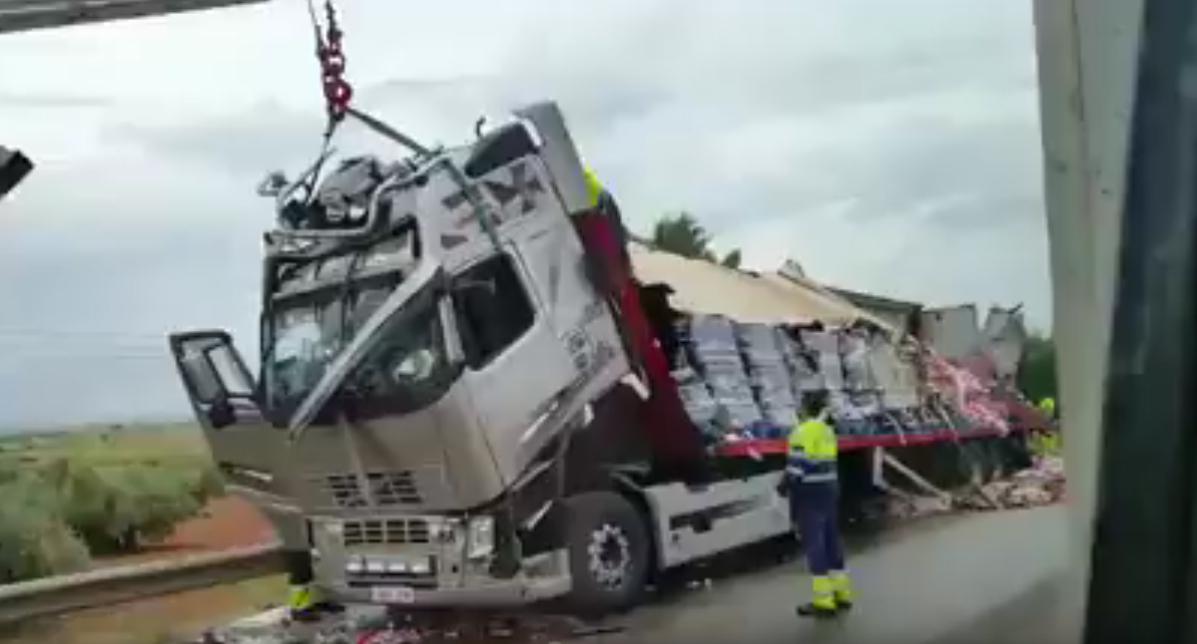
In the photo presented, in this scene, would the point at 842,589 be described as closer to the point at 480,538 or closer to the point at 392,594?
the point at 480,538

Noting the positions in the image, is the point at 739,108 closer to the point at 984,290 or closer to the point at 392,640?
the point at 984,290

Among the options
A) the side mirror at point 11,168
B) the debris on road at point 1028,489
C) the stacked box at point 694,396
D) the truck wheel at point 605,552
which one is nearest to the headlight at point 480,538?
the truck wheel at point 605,552

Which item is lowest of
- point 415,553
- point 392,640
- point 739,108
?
point 392,640

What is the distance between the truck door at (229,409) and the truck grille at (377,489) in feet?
0.31

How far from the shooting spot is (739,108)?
205 centimetres

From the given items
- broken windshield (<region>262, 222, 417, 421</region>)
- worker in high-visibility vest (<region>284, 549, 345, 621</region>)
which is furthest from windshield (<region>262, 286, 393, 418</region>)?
worker in high-visibility vest (<region>284, 549, 345, 621</region>)

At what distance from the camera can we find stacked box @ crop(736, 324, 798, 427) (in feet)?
6.82

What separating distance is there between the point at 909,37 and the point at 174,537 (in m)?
1.33

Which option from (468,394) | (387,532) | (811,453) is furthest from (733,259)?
(387,532)

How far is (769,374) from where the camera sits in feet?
6.82

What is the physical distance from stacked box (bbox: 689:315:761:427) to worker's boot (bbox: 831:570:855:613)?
0.25 meters

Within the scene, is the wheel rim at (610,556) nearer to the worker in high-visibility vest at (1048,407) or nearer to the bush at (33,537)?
the worker in high-visibility vest at (1048,407)

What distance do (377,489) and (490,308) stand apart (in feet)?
1.04

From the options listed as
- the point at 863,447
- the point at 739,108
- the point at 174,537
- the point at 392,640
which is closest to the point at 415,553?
the point at 392,640
